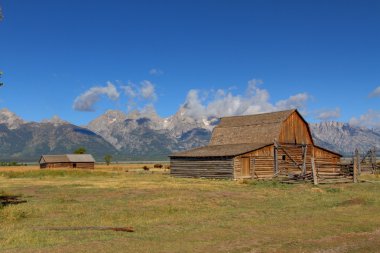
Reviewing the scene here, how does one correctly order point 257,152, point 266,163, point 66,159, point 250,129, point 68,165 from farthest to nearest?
point 66,159, point 68,165, point 250,129, point 266,163, point 257,152

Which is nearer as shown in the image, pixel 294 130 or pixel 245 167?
pixel 245 167

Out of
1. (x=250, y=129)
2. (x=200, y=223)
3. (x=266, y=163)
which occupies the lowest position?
(x=200, y=223)

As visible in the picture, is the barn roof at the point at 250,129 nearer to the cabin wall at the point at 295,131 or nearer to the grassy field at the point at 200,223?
the cabin wall at the point at 295,131

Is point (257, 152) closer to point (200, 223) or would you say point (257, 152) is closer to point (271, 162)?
point (271, 162)

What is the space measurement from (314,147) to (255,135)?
7.50 m

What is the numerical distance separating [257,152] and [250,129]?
7.75 m

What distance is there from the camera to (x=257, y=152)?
5019 cm

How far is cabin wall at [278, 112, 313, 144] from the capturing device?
5478 cm

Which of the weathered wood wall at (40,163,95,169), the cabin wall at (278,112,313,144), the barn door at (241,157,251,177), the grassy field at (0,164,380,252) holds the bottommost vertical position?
the grassy field at (0,164,380,252)

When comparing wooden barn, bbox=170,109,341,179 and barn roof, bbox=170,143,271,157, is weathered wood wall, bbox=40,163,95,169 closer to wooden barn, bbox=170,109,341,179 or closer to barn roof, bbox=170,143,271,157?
wooden barn, bbox=170,109,341,179

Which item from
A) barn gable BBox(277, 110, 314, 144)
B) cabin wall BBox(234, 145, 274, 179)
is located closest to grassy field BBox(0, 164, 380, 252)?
cabin wall BBox(234, 145, 274, 179)

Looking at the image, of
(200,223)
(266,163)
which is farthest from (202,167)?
(200,223)

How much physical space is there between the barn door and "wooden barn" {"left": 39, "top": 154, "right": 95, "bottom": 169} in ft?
215

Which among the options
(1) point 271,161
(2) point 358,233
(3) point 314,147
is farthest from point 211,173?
(2) point 358,233
